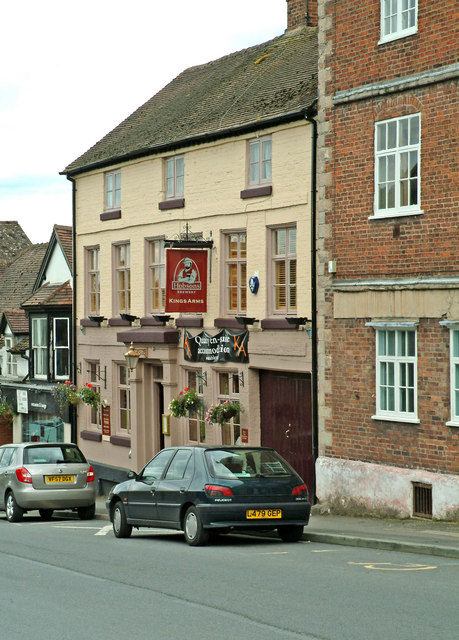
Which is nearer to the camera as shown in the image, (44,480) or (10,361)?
(44,480)

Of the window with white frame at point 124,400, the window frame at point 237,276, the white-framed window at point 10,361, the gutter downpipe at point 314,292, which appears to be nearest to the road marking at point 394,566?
the gutter downpipe at point 314,292

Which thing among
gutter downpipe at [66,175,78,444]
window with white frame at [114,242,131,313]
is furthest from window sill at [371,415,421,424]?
gutter downpipe at [66,175,78,444]

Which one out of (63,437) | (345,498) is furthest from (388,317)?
(63,437)

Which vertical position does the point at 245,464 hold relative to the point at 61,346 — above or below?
below

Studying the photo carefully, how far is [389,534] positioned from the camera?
15.3 m

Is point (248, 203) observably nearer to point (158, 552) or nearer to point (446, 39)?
point (446, 39)

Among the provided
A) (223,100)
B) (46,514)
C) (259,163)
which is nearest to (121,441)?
(46,514)

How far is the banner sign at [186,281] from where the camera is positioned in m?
22.9

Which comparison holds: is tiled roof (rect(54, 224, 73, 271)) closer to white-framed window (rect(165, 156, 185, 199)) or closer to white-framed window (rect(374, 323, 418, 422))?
white-framed window (rect(165, 156, 185, 199))

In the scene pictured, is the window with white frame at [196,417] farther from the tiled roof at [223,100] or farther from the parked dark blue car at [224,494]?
the parked dark blue car at [224,494]

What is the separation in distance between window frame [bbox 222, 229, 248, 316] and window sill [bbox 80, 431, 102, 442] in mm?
7539

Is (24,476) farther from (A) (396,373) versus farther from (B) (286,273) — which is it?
(A) (396,373)

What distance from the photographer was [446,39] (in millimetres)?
16797

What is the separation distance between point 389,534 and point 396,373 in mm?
3407
